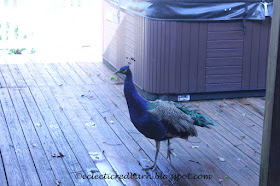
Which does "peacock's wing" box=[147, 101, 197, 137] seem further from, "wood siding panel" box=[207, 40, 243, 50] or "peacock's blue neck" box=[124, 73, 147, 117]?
"wood siding panel" box=[207, 40, 243, 50]

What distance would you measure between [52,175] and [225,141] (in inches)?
84.5

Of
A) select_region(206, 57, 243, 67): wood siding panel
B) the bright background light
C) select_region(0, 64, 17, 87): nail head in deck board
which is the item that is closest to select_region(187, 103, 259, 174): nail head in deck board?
select_region(206, 57, 243, 67): wood siding panel

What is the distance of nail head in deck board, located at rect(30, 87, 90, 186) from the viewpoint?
16.4ft

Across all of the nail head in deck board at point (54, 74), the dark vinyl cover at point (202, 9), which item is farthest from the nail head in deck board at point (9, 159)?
the dark vinyl cover at point (202, 9)

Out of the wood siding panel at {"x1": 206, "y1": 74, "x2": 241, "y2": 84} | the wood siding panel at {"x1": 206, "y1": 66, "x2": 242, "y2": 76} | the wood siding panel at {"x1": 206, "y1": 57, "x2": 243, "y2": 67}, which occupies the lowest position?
the wood siding panel at {"x1": 206, "y1": 74, "x2": 241, "y2": 84}

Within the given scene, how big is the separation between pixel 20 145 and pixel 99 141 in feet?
2.92

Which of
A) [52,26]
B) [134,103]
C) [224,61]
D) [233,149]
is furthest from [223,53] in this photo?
[52,26]

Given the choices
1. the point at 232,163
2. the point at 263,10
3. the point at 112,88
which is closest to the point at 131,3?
the point at 112,88

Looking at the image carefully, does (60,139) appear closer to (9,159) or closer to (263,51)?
(9,159)

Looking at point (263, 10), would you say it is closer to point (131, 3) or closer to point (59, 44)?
point (131, 3)

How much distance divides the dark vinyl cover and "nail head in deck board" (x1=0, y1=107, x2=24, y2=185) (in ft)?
8.42

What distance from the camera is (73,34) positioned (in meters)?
11.3

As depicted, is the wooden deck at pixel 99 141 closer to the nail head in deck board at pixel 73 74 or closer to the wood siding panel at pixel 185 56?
the nail head in deck board at pixel 73 74

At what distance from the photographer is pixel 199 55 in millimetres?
7320
